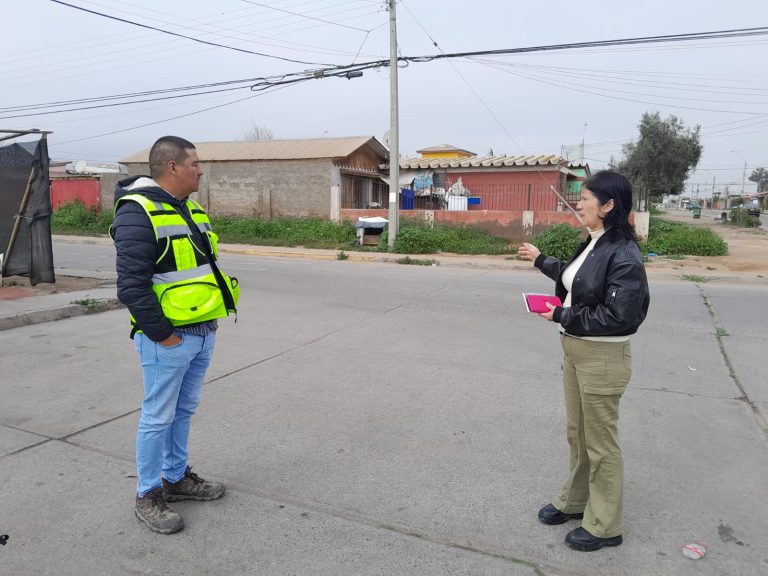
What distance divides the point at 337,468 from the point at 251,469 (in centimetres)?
54

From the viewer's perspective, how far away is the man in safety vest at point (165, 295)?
2793mm

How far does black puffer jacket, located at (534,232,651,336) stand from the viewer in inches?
107

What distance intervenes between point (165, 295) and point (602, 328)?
207 centimetres

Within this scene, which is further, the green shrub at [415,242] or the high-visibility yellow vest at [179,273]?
the green shrub at [415,242]

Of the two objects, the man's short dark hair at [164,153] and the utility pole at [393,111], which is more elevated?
the utility pole at [393,111]

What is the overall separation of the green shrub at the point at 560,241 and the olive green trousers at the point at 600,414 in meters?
14.6

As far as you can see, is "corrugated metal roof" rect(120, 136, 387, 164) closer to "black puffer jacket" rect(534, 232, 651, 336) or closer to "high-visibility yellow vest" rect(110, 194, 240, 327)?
"high-visibility yellow vest" rect(110, 194, 240, 327)

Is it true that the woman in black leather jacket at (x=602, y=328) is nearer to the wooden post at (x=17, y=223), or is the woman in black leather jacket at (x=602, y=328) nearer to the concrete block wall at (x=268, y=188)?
the wooden post at (x=17, y=223)

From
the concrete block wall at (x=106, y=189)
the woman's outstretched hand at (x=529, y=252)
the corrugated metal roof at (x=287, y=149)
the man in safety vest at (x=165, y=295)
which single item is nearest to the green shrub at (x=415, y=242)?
the corrugated metal roof at (x=287, y=149)

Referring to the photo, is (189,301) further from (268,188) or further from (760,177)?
(760,177)

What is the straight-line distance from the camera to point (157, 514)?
3057 millimetres

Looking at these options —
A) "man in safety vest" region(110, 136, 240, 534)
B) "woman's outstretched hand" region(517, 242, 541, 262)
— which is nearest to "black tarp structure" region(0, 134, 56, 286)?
"man in safety vest" region(110, 136, 240, 534)

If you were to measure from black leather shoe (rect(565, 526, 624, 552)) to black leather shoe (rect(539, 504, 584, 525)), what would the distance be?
0.18 metres

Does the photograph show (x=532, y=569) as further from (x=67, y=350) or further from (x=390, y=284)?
(x=390, y=284)
